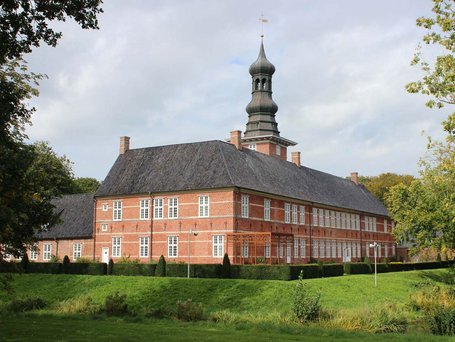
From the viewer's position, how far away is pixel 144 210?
41.8 meters

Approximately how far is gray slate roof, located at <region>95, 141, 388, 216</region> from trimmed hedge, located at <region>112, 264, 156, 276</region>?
25.8ft

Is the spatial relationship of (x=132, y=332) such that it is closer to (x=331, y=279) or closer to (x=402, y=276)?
(x=331, y=279)

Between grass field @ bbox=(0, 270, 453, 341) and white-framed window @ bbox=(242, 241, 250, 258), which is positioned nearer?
grass field @ bbox=(0, 270, 453, 341)

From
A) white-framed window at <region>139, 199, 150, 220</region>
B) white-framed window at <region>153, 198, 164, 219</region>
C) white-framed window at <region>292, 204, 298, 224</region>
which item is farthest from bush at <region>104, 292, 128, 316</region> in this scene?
white-framed window at <region>292, 204, 298, 224</region>

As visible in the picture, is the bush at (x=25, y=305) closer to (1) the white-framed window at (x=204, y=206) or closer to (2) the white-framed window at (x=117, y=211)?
(1) the white-framed window at (x=204, y=206)

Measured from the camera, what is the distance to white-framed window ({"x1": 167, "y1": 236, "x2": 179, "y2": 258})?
3969 cm

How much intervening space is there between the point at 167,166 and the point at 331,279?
17.5 m

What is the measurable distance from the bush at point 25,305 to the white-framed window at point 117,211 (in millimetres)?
18068

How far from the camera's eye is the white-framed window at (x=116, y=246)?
42.5 meters

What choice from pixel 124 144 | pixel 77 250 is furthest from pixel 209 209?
pixel 77 250

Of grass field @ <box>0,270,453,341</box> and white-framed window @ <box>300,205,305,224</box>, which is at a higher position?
white-framed window @ <box>300,205,305,224</box>

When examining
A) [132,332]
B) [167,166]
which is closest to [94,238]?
[167,166]

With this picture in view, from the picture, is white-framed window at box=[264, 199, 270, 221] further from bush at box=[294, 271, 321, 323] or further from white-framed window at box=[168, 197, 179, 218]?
bush at box=[294, 271, 321, 323]

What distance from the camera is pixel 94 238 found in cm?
4397
